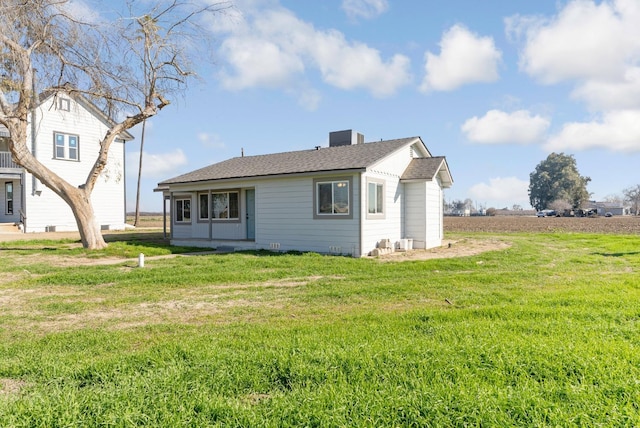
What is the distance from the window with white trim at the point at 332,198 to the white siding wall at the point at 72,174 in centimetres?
1585

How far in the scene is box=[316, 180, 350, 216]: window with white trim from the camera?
45.1 feet

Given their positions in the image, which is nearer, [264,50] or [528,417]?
[528,417]

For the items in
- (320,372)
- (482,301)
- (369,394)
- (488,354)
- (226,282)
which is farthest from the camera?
(226,282)

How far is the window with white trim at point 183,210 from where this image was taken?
18.7 m

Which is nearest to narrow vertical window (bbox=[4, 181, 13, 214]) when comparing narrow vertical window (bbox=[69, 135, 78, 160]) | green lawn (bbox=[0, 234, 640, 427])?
narrow vertical window (bbox=[69, 135, 78, 160])

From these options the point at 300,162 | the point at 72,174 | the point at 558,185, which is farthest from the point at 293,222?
the point at 558,185

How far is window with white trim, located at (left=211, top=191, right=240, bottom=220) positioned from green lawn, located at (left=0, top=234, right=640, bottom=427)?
888cm

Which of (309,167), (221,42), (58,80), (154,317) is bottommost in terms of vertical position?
(154,317)

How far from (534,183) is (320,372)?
111487 mm

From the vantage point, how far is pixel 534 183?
3996 inches

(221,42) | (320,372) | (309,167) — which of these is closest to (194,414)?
(320,372)

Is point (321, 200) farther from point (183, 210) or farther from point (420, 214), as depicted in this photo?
point (183, 210)

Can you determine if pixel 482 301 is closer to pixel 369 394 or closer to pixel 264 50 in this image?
pixel 369 394

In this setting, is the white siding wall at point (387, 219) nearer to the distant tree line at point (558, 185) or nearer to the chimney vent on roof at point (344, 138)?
the chimney vent on roof at point (344, 138)
